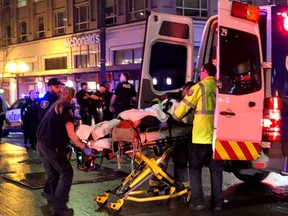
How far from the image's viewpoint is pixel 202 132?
6004mm

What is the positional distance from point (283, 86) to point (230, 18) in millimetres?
1094

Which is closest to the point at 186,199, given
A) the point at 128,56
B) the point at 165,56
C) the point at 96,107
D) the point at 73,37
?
the point at 165,56

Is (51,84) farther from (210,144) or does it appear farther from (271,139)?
(271,139)

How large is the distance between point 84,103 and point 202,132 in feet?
22.2

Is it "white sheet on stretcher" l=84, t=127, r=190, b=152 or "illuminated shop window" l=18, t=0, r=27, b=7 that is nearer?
"white sheet on stretcher" l=84, t=127, r=190, b=152

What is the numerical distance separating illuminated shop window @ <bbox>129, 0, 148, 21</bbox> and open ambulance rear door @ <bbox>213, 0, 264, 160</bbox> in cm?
1893

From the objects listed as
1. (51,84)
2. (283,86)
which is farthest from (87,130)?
(283,86)

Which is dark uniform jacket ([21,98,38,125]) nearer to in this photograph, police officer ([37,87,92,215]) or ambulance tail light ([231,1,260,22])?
police officer ([37,87,92,215])

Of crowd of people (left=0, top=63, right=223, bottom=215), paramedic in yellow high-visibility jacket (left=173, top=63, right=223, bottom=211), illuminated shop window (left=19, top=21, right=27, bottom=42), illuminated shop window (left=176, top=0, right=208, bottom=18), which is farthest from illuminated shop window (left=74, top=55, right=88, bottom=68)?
paramedic in yellow high-visibility jacket (left=173, top=63, right=223, bottom=211)

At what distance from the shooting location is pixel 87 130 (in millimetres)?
6137

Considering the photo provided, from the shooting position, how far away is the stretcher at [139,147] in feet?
19.5

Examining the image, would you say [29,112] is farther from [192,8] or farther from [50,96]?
[192,8]

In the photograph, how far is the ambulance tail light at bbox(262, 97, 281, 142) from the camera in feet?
19.6

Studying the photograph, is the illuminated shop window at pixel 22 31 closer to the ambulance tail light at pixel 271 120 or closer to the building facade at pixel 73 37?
the building facade at pixel 73 37
